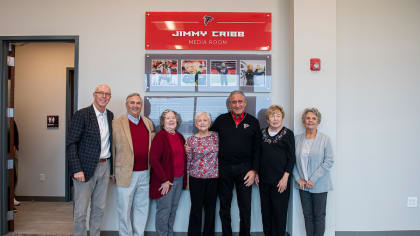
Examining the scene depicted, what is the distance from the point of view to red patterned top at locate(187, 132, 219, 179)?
242 cm

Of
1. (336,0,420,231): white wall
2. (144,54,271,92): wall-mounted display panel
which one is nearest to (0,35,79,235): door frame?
(144,54,271,92): wall-mounted display panel

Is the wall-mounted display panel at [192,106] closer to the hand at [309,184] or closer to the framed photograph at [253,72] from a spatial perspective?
the framed photograph at [253,72]

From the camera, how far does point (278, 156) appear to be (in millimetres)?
2396

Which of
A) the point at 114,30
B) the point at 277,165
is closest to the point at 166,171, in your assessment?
the point at 277,165

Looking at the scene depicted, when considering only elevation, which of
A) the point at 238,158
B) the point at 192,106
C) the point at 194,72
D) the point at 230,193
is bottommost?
the point at 230,193

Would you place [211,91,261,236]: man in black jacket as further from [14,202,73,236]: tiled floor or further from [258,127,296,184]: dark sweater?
[14,202,73,236]: tiled floor

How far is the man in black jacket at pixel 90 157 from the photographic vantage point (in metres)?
2.20

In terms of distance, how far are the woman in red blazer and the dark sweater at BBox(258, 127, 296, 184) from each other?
81cm

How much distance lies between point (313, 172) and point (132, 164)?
1.72 m

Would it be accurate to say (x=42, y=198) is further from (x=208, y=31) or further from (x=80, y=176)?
(x=208, y=31)

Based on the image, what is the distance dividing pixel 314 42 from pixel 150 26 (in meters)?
1.81

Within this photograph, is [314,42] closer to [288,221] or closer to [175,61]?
[175,61]

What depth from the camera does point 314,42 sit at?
8.78 ft

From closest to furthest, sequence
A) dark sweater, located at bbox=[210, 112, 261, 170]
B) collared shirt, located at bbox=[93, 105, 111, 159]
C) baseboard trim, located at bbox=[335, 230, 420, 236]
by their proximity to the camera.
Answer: collared shirt, located at bbox=[93, 105, 111, 159] < dark sweater, located at bbox=[210, 112, 261, 170] < baseboard trim, located at bbox=[335, 230, 420, 236]
